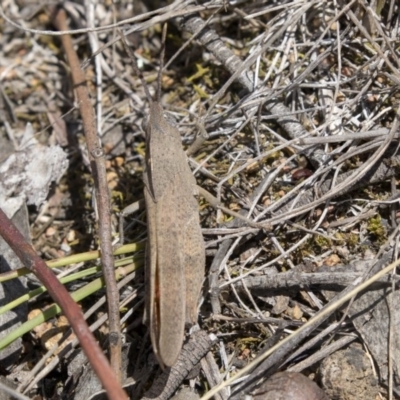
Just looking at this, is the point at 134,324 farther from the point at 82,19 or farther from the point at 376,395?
the point at 82,19

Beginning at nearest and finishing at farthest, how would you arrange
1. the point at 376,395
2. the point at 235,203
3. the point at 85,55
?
1. the point at 376,395
2. the point at 235,203
3. the point at 85,55

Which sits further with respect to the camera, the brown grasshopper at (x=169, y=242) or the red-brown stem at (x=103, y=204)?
the red-brown stem at (x=103, y=204)

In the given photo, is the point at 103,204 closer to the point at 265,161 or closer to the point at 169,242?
the point at 169,242

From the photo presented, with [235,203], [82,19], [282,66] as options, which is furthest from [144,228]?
[82,19]

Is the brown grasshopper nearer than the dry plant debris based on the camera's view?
Yes

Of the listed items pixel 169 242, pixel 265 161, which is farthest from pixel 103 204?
pixel 265 161
